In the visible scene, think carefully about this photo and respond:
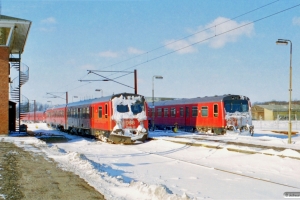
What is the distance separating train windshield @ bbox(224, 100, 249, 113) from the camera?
25.8 metres

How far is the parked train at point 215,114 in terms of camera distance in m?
25.7

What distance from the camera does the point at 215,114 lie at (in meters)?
26.4

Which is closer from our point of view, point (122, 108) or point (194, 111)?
point (122, 108)

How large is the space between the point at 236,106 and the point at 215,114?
168cm

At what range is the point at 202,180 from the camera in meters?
10.0

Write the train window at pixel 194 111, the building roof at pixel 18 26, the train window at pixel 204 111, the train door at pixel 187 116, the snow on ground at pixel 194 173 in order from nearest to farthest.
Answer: the snow on ground at pixel 194 173, the building roof at pixel 18 26, the train window at pixel 204 111, the train window at pixel 194 111, the train door at pixel 187 116

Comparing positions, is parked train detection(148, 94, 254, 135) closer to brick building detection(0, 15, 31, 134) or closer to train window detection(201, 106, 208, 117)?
train window detection(201, 106, 208, 117)

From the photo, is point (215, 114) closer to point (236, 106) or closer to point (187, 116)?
point (236, 106)

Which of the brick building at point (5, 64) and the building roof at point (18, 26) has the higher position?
the building roof at point (18, 26)

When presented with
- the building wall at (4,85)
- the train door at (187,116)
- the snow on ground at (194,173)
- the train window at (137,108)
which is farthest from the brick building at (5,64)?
the train door at (187,116)

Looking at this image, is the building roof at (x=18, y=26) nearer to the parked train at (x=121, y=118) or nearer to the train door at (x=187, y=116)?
the parked train at (x=121, y=118)

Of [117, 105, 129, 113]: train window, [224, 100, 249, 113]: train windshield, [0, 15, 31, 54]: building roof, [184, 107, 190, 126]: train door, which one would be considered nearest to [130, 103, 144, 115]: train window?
[117, 105, 129, 113]: train window

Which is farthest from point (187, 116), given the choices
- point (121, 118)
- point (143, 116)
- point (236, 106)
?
point (121, 118)

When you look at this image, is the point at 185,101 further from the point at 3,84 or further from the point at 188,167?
the point at 188,167
